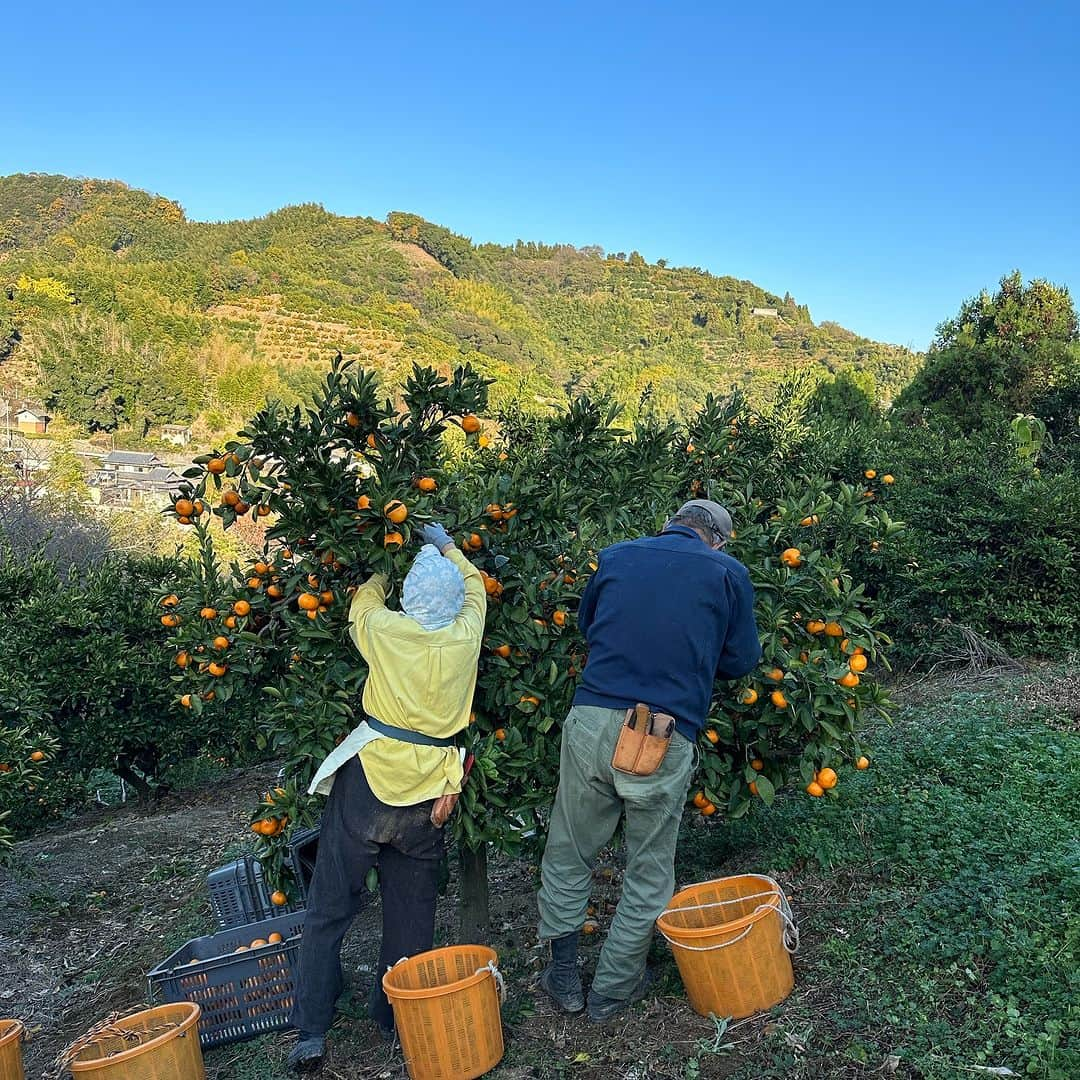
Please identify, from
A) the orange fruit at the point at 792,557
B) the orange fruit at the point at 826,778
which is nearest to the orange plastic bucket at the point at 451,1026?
the orange fruit at the point at 826,778

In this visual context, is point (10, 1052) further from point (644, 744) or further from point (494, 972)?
point (644, 744)

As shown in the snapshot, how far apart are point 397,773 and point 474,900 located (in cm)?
114

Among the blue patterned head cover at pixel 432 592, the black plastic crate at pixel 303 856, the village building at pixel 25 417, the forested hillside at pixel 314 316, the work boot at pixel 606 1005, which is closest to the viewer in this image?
the blue patterned head cover at pixel 432 592

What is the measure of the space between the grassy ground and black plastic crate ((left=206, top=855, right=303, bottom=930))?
476 millimetres

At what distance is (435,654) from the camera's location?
303 cm

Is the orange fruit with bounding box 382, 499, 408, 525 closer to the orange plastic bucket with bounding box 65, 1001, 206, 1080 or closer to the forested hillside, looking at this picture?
the orange plastic bucket with bounding box 65, 1001, 206, 1080

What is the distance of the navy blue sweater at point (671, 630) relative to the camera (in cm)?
300

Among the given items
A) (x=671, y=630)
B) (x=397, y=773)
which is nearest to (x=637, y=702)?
(x=671, y=630)

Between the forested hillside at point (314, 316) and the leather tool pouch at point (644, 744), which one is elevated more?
the forested hillside at point (314, 316)

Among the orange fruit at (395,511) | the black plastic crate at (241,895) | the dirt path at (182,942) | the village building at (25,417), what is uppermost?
the village building at (25,417)

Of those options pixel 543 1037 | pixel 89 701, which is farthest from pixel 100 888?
pixel 543 1037

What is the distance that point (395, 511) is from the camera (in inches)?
122

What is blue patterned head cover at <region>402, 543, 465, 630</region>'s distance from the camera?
3020mm

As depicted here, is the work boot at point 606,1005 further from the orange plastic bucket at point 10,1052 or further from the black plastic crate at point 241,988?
the orange plastic bucket at point 10,1052
